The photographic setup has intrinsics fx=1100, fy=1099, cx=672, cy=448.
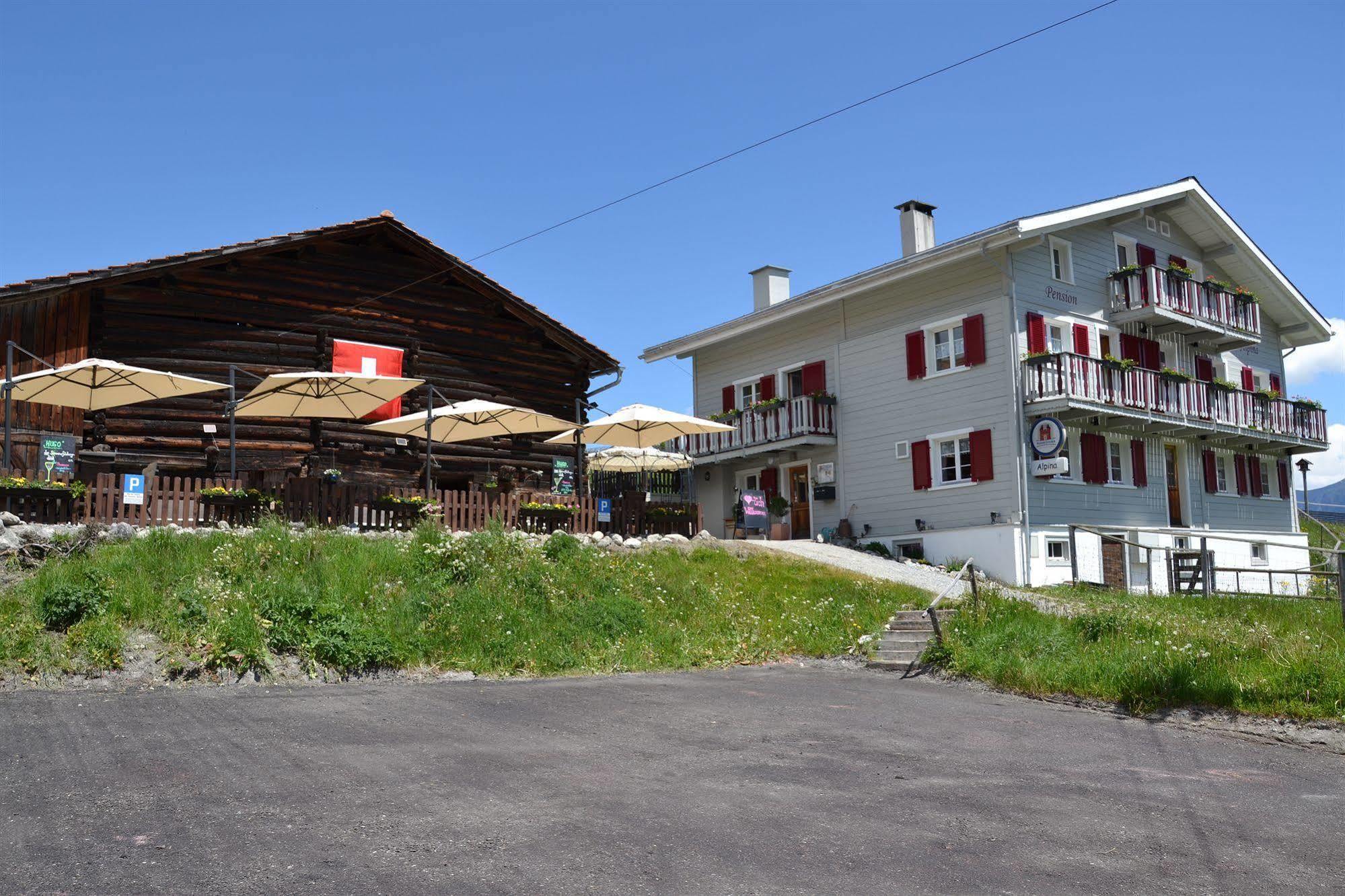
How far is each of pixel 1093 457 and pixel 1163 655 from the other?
1391 centimetres

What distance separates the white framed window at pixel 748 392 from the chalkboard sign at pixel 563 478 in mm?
7620

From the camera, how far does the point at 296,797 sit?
630cm

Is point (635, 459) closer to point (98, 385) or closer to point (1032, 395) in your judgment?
point (1032, 395)

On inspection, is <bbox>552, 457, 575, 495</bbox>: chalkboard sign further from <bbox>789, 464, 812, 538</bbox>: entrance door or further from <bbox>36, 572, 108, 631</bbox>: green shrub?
<bbox>36, 572, 108, 631</bbox>: green shrub

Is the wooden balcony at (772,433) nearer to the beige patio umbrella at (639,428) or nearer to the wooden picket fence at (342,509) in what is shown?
the beige patio umbrella at (639,428)

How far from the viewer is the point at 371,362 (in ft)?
73.5

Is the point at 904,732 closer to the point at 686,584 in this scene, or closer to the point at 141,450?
the point at 686,584

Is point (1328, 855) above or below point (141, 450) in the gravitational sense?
below

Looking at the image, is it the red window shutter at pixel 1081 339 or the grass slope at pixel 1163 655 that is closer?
the grass slope at pixel 1163 655

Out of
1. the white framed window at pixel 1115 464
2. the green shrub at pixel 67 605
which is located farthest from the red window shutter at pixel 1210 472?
the green shrub at pixel 67 605

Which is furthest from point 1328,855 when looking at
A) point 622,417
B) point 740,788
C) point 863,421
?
point 863,421

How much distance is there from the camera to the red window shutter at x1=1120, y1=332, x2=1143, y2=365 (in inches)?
1047

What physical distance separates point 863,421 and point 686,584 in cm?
1205

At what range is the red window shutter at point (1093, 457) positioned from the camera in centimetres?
2469
